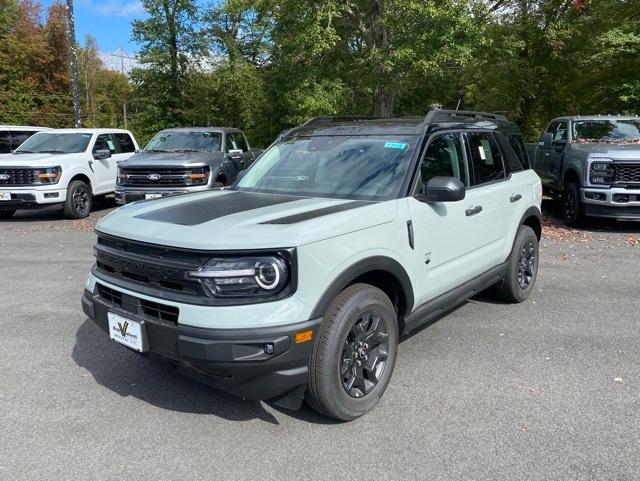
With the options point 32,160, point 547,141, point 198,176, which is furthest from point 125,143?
point 547,141

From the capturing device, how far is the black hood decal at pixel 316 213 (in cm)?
305

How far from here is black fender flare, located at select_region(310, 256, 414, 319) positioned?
2926mm

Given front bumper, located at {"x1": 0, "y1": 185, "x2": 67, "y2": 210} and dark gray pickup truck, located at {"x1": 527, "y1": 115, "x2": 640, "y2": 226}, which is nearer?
dark gray pickup truck, located at {"x1": 527, "y1": 115, "x2": 640, "y2": 226}

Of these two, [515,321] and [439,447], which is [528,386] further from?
[515,321]

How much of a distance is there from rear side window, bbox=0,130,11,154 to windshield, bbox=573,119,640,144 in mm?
13410

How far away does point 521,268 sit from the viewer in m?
5.50

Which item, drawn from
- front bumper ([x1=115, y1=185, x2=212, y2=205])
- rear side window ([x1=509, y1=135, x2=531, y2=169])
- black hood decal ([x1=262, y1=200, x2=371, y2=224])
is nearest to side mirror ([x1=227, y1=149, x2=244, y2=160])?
front bumper ([x1=115, y1=185, x2=212, y2=205])

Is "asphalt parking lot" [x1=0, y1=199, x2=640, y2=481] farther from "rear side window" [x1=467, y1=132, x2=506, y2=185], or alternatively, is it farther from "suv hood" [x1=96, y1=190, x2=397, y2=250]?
"rear side window" [x1=467, y1=132, x2=506, y2=185]

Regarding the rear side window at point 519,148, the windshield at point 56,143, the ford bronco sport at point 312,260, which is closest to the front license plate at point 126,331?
the ford bronco sport at point 312,260

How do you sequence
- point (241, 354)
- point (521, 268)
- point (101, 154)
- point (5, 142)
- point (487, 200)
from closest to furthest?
point (241, 354)
point (487, 200)
point (521, 268)
point (101, 154)
point (5, 142)

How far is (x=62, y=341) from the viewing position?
4.59m

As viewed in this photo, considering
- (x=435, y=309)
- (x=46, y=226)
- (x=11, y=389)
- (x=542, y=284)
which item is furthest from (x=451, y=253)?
(x=46, y=226)

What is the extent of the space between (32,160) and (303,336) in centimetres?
1016

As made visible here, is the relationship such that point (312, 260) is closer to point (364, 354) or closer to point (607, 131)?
point (364, 354)
